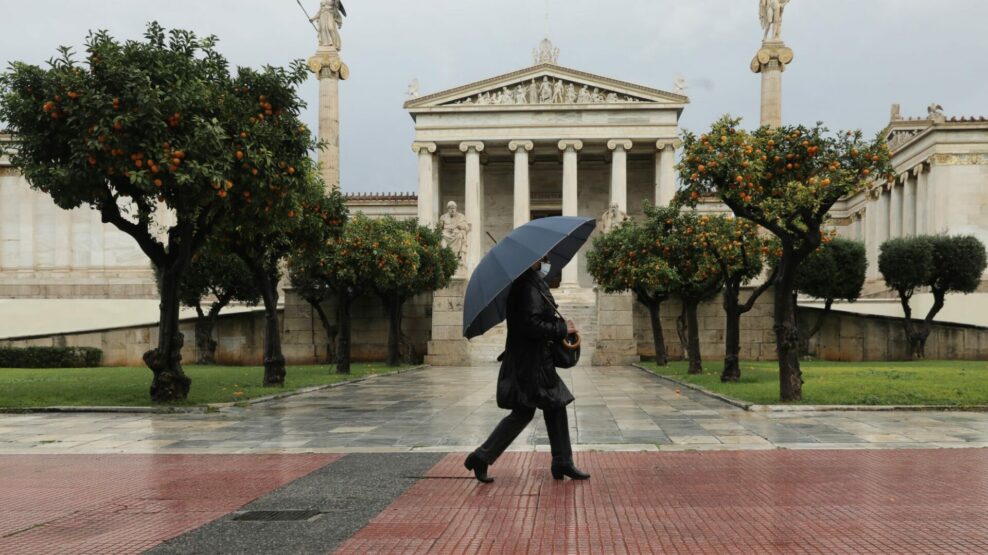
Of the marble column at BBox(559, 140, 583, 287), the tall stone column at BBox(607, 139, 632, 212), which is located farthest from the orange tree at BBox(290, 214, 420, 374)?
the tall stone column at BBox(607, 139, 632, 212)

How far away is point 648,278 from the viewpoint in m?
27.4

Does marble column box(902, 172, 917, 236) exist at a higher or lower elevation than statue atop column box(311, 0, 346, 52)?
lower

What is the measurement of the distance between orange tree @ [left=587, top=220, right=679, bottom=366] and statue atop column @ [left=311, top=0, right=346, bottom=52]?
24.0 m

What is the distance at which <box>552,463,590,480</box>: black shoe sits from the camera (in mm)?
7918

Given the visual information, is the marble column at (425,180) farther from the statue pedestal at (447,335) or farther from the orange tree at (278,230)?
the orange tree at (278,230)

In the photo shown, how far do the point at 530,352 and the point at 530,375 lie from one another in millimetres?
218

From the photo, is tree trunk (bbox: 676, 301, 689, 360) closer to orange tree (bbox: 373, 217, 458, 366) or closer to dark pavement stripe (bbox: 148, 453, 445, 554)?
orange tree (bbox: 373, 217, 458, 366)

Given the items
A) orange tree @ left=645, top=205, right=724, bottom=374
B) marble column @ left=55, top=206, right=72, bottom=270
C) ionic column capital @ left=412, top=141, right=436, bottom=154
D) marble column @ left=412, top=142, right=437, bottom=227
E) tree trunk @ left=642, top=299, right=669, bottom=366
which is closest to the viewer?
orange tree @ left=645, top=205, right=724, bottom=374

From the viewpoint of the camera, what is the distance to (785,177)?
16234 mm

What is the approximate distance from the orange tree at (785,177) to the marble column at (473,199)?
124ft

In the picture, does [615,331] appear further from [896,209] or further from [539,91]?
[896,209]

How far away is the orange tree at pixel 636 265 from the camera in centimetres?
2656

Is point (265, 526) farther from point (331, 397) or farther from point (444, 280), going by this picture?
point (444, 280)

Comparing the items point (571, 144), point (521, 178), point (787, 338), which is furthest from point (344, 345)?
point (571, 144)
